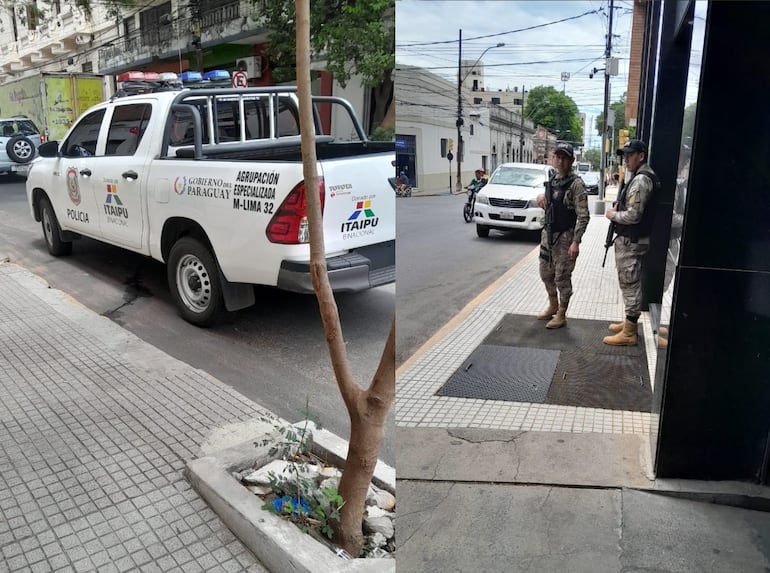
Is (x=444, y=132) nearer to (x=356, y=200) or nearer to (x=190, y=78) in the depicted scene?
(x=356, y=200)

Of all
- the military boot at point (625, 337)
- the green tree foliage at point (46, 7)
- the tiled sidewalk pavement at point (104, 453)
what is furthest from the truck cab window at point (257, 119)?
the green tree foliage at point (46, 7)

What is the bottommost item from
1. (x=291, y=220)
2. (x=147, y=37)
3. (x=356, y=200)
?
(x=291, y=220)

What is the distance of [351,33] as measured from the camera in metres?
3.91

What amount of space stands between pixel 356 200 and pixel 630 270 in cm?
189

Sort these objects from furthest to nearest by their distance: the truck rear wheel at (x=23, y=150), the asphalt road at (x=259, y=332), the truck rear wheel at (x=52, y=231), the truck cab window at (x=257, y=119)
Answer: the truck rear wheel at (x=23, y=150) < the truck rear wheel at (x=52, y=231) < the truck cab window at (x=257, y=119) < the asphalt road at (x=259, y=332)

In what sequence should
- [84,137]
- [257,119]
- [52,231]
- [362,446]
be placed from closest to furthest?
[362,446] → [257,119] → [84,137] → [52,231]

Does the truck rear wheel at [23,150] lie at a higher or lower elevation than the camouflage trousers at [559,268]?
higher

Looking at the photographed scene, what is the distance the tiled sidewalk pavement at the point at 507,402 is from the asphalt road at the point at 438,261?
110mm

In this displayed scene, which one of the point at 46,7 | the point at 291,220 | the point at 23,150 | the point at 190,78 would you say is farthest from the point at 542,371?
the point at 23,150

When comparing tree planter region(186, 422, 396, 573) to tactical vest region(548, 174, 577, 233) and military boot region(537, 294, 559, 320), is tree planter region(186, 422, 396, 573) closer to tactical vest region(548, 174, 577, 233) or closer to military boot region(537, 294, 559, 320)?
military boot region(537, 294, 559, 320)

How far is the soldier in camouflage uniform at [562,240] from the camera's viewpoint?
345cm

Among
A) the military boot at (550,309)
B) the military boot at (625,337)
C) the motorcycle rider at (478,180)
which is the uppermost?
the motorcycle rider at (478,180)

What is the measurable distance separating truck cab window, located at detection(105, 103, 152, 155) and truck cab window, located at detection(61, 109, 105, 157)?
0.31m

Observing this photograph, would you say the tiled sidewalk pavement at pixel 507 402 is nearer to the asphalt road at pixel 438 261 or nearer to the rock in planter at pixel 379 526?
the asphalt road at pixel 438 261
